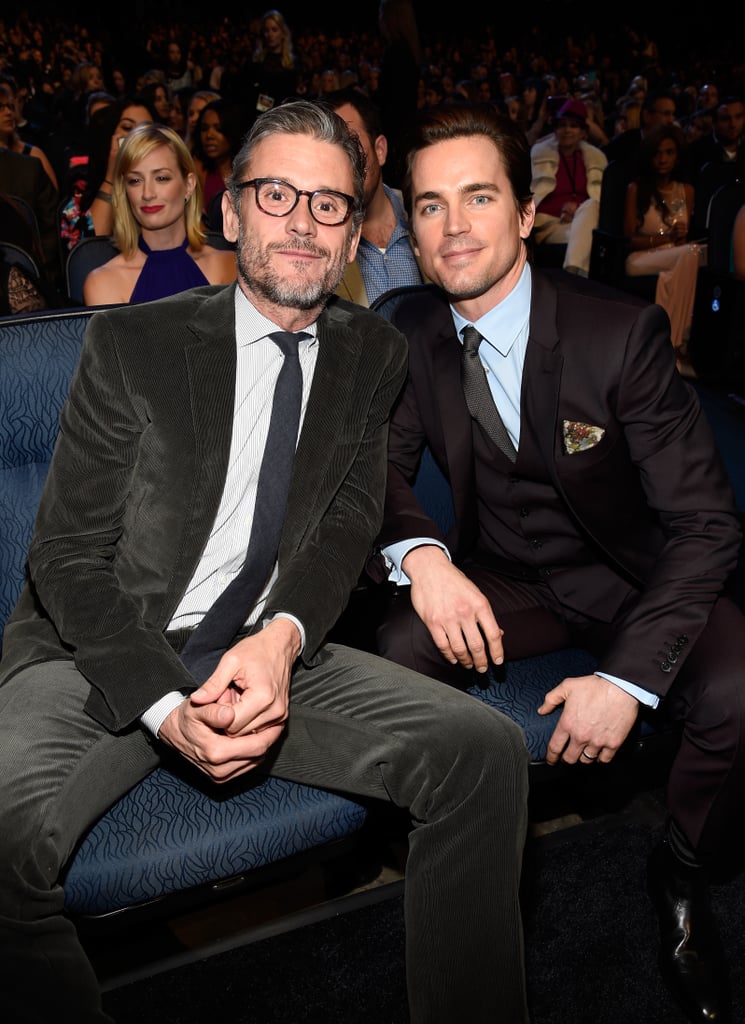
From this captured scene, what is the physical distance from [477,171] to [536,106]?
33.6 ft

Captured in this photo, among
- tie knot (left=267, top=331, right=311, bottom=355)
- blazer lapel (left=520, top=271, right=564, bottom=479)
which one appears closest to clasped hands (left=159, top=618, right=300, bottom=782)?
tie knot (left=267, top=331, right=311, bottom=355)

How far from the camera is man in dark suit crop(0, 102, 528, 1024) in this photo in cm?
124

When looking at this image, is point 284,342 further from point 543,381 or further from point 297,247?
point 543,381

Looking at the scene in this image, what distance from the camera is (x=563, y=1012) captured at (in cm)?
150

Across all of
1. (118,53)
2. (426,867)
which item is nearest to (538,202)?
(426,867)

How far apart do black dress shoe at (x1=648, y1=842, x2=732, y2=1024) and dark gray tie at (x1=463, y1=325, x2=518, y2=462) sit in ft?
2.51

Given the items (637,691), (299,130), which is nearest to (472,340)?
(299,130)

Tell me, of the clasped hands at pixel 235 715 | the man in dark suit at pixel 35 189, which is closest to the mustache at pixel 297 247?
the clasped hands at pixel 235 715

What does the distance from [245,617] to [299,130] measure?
844mm

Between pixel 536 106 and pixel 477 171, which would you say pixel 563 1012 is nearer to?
pixel 477 171

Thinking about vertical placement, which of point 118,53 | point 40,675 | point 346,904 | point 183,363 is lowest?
point 346,904

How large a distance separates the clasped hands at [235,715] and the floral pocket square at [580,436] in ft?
2.05

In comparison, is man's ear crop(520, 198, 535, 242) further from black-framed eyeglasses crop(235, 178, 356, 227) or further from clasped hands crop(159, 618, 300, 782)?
clasped hands crop(159, 618, 300, 782)

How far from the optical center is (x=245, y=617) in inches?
58.8
